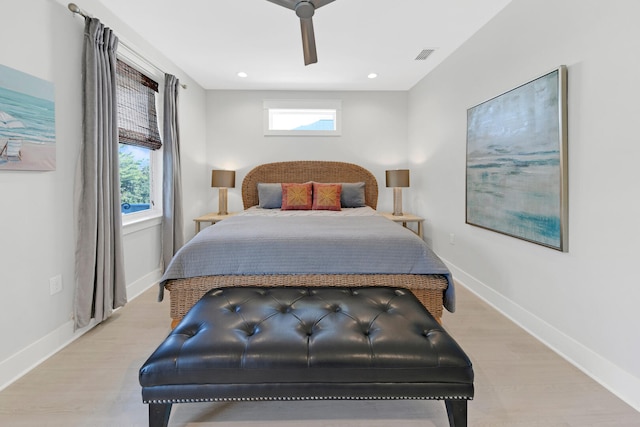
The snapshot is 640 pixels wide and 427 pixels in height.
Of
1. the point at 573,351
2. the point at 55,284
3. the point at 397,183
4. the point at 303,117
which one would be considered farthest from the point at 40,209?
the point at 397,183

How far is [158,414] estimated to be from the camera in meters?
1.38

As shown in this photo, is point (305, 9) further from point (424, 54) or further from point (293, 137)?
point (293, 137)

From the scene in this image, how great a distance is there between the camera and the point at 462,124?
339 cm

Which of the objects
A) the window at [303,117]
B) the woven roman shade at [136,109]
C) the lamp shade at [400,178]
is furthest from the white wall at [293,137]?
the woven roman shade at [136,109]

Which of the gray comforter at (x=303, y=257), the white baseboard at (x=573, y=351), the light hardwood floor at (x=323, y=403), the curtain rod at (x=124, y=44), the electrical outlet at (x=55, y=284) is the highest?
the curtain rod at (x=124, y=44)

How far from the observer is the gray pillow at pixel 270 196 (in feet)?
14.0

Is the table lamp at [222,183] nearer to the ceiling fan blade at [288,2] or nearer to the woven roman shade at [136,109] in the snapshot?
the woven roman shade at [136,109]

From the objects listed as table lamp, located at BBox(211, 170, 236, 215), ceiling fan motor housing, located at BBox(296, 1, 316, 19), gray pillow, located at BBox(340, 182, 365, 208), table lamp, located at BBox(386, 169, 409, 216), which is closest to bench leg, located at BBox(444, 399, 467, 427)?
ceiling fan motor housing, located at BBox(296, 1, 316, 19)

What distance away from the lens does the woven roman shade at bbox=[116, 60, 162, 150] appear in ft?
9.65

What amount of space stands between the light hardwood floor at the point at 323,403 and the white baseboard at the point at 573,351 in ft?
0.16

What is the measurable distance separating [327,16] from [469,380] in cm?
274

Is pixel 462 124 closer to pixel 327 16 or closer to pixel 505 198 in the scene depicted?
pixel 505 198

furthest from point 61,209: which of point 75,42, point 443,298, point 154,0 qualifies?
point 443,298

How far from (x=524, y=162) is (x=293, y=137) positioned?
3.19 m
